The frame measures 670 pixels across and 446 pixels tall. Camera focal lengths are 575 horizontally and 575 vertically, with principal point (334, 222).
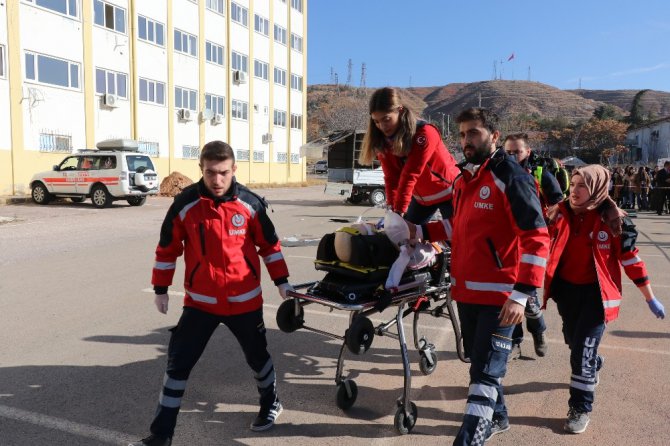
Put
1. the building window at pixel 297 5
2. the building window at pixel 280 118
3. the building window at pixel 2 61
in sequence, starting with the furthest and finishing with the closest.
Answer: the building window at pixel 297 5
the building window at pixel 280 118
the building window at pixel 2 61

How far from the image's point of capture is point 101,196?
803 inches

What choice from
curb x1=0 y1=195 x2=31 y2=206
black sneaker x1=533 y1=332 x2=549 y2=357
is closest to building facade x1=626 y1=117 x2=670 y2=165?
curb x1=0 y1=195 x2=31 y2=206

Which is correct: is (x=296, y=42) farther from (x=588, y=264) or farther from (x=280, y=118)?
(x=588, y=264)

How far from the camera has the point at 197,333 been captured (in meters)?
3.30

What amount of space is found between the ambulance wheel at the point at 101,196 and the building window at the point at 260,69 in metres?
25.4

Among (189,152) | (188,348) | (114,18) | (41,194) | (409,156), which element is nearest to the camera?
(188,348)

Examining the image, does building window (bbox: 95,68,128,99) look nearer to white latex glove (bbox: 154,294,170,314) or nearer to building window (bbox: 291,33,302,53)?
building window (bbox: 291,33,302,53)

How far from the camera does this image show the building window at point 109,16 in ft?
92.0

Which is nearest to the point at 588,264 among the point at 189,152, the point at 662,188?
the point at 662,188

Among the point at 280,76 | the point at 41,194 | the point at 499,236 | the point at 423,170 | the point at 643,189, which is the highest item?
the point at 280,76

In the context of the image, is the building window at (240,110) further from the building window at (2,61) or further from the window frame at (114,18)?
the building window at (2,61)

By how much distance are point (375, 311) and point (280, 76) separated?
1802 inches

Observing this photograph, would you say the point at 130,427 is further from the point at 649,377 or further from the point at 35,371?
the point at 649,377

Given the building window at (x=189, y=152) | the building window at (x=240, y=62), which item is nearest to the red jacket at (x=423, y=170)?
the building window at (x=189, y=152)
